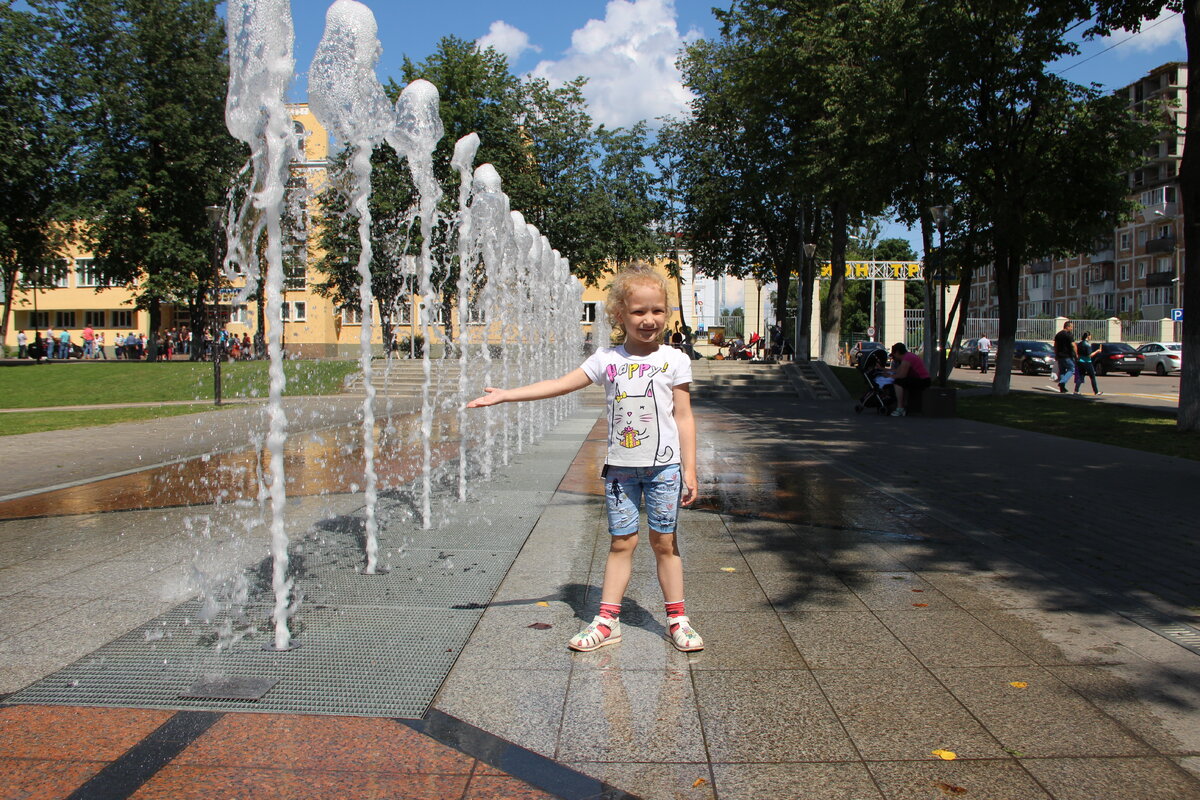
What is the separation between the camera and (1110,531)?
6.74 m

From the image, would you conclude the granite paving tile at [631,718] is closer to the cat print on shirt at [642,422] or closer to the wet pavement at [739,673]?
the wet pavement at [739,673]

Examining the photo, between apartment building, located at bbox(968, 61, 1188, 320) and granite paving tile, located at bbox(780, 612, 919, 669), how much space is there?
67398 mm

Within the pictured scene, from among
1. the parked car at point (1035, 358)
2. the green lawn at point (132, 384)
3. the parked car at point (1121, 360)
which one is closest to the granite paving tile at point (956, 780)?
the green lawn at point (132, 384)

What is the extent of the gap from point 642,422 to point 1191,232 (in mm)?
13779

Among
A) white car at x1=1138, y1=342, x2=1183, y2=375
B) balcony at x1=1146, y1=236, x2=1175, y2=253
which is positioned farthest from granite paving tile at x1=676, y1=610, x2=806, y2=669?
balcony at x1=1146, y1=236, x2=1175, y2=253

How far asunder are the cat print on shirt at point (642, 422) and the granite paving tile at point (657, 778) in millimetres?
1364

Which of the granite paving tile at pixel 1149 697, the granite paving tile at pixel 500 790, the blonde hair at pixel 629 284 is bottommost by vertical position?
the granite paving tile at pixel 1149 697

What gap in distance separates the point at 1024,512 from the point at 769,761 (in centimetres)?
548

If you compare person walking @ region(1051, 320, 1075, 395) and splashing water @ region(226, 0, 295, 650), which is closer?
splashing water @ region(226, 0, 295, 650)

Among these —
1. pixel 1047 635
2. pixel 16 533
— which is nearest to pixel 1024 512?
pixel 1047 635

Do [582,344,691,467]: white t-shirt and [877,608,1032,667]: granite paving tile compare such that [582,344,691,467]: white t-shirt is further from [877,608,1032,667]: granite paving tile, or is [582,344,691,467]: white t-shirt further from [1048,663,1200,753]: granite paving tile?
[1048,663,1200,753]: granite paving tile

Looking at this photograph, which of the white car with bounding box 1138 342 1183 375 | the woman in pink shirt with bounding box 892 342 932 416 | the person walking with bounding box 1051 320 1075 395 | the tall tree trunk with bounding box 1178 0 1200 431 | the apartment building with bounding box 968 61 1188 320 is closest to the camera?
the tall tree trunk with bounding box 1178 0 1200 431

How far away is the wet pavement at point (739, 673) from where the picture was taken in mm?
2828

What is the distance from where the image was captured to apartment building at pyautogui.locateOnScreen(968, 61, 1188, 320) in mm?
71125
